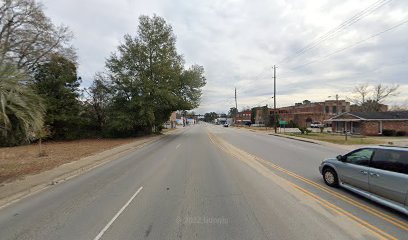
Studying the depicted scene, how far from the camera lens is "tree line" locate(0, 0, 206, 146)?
98.3 feet

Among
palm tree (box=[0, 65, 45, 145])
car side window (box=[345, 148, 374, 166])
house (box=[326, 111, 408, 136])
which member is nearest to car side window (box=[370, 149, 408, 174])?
car side window (box=[345, 148, 374, 166])

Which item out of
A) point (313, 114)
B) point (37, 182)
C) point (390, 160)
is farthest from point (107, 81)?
point (313, 114)

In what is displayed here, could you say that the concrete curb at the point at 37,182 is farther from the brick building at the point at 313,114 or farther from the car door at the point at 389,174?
the brick building at the point at 313,114

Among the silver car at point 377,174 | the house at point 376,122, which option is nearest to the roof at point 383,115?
the house at point 376,122

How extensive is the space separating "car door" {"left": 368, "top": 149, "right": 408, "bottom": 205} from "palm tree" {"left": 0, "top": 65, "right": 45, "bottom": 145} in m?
9.63

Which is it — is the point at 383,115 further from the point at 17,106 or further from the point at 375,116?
the point at 17,106

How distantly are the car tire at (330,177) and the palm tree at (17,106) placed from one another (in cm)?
920

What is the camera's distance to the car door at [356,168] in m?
6.77

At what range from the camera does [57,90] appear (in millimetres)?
32719

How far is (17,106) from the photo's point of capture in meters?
8.19

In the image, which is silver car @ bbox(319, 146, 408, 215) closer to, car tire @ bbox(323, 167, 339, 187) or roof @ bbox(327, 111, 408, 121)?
car tire @ bbox(323, 167, 339, 187)

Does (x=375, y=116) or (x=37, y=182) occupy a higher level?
(x=375, y=116)

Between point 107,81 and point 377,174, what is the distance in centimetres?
3620

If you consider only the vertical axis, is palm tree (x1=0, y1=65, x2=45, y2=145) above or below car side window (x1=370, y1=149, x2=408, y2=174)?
above
